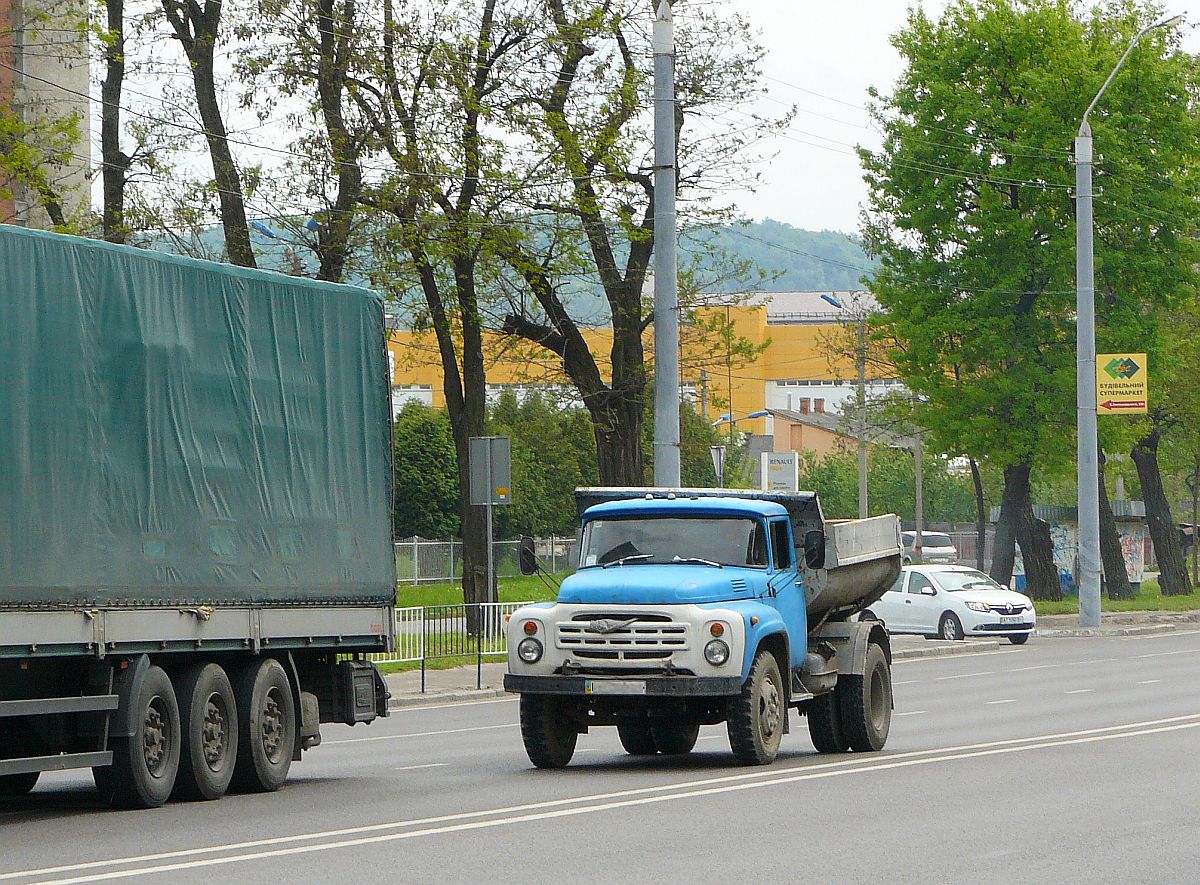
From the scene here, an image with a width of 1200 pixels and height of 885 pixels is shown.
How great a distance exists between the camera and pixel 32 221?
34594mm

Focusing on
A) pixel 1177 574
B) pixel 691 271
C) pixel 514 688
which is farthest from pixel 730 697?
pixel 1177 574

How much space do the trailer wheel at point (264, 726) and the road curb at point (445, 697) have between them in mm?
9862

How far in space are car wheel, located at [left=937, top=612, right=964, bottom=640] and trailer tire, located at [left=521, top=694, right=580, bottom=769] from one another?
25187 millimetres

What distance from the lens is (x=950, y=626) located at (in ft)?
133

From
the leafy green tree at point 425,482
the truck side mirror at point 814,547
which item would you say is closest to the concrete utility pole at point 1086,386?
the truck side mirror at point 814,547

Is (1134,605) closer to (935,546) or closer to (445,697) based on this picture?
(445,697)

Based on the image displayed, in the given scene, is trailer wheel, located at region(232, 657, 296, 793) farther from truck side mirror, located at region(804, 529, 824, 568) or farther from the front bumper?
truck side mirror, located at region(804, 529, 824, 568)

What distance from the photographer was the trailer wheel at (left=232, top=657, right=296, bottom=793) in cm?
1472

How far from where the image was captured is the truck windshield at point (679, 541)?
16562 mm

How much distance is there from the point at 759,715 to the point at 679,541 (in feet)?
5.58

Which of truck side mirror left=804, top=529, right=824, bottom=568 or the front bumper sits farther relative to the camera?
truck side mirror left=804, top=529, right=824, bottom=568

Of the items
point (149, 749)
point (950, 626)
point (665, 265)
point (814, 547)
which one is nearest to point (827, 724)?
point (814, 547)

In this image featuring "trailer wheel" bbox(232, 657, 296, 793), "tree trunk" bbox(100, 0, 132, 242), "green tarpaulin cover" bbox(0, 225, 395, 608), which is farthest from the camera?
"tree trunk" bbox(100, 0, 132, 242)

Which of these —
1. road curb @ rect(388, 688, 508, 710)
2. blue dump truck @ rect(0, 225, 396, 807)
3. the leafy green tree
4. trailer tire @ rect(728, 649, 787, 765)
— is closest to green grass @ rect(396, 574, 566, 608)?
the leafy green tree
